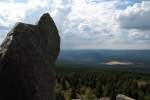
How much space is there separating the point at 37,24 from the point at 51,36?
1712 millimetres

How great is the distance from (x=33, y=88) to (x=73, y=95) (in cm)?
6792

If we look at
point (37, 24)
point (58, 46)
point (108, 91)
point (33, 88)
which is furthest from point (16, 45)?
point (108, 91)

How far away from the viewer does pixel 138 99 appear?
91.4 metres

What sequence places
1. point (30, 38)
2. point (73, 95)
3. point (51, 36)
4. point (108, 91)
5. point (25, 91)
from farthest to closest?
point (108, 91) < point (73, 95) < point (51, 36) < point (30, 38) < point (25, 91)

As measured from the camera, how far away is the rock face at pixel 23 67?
2317 cm

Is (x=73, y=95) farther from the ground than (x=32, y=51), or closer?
closer

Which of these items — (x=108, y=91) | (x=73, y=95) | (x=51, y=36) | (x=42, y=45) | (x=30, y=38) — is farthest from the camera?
(x=108, y=91)

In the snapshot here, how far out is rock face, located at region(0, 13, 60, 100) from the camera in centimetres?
2317

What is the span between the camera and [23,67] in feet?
77.0

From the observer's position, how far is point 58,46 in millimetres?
30078

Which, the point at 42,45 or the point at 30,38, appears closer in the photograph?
the point at 30,38

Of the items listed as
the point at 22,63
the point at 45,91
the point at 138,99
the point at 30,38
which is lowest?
the point at 138,99

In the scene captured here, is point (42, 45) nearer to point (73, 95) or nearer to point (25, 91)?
point (25, 91)

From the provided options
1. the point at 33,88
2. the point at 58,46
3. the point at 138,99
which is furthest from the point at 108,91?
the point at 33,88
